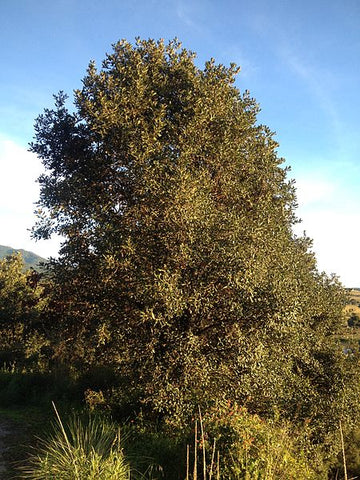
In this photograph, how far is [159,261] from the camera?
478 inches

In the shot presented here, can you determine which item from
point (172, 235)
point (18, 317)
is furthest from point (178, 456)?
point (18, 317)

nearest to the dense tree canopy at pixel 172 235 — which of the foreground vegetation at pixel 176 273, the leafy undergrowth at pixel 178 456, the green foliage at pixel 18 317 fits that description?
the foreground vegetation at pixel 176 273

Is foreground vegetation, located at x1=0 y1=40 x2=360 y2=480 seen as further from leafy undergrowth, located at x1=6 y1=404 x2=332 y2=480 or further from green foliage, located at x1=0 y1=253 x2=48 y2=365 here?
green foliage, located at x1=0 y1=253 x2=48 y2=365

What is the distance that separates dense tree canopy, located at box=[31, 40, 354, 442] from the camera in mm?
11375

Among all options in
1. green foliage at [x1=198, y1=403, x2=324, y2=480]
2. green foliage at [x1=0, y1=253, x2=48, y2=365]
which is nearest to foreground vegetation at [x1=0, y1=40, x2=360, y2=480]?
green foliage at [x1=198, y1=403, x2=324, y2=480]

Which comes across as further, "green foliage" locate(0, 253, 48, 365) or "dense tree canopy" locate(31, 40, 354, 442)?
"green foliage" locate(0, 253, 48, 365)

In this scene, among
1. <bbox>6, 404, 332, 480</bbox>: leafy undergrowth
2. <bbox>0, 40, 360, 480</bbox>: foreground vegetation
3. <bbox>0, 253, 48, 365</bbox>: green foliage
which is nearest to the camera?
<bbox>6, 404, 332, 480</bbox>: leafy undergrowth

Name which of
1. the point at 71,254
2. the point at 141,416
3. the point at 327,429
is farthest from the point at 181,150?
the point at 327,429

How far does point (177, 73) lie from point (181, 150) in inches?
176

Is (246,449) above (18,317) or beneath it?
beneath

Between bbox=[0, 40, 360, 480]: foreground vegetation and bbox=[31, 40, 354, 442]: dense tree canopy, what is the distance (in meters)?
0.07

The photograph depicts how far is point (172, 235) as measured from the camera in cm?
1168

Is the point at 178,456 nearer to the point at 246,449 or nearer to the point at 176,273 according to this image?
the point at 246,449

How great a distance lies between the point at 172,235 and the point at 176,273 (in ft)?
4.67
